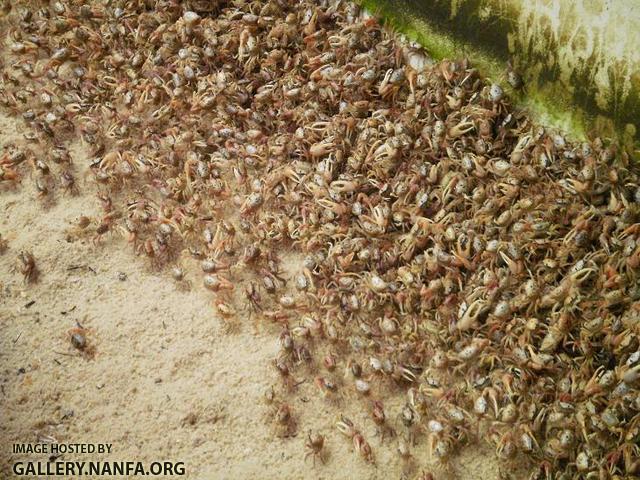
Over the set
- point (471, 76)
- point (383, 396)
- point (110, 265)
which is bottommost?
point (110, 265)

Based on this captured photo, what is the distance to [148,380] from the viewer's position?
12.9 feet

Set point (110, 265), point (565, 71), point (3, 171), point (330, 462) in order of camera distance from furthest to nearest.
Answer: point (3, 171) < point (110, 265) < point (565, 71) < point (330, 462)

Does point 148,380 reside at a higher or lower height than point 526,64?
lower

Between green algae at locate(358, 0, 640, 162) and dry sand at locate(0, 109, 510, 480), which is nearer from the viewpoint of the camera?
dry sand at locate(0, 109, 510, 480)

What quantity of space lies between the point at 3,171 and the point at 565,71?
347 centimetres

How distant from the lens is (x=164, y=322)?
4.14 metres

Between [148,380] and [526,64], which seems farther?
[526,64]

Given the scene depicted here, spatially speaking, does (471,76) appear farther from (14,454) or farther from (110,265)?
(14,454)

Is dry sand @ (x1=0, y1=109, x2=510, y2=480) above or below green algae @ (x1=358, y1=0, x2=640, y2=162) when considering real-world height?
below

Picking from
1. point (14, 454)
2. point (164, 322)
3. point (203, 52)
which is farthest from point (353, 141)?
point (14, 454)

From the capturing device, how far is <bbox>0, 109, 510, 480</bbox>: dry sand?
369 cm

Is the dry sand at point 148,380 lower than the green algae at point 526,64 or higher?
lower

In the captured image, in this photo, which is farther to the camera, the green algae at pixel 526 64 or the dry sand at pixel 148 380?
the green algae at pixel 526 64

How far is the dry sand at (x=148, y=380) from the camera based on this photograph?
12.1 feet
